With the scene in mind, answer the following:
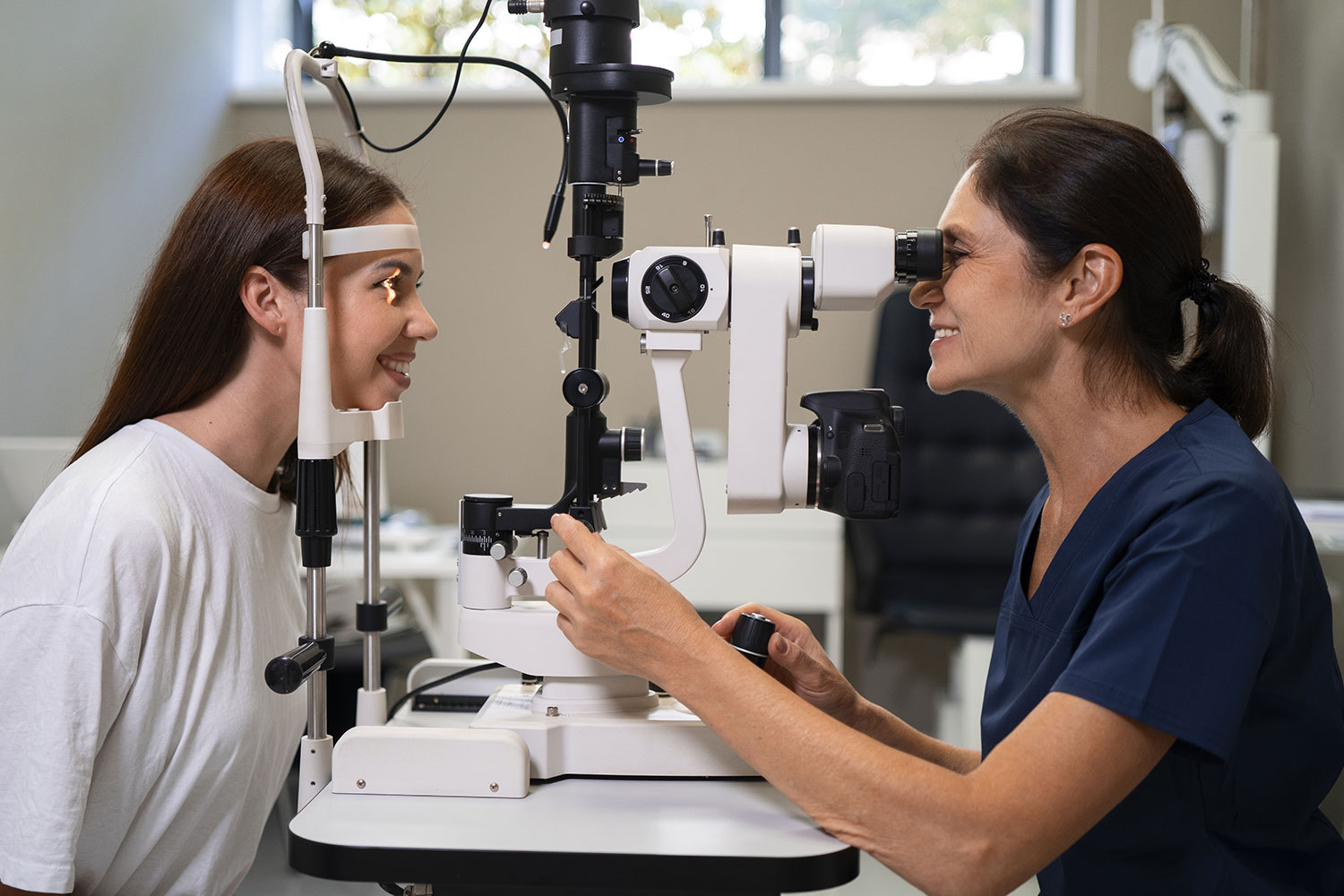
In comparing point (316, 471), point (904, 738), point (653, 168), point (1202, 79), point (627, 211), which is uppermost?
point (1202, 79)

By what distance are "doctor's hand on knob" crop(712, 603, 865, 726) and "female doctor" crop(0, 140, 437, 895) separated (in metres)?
0.47

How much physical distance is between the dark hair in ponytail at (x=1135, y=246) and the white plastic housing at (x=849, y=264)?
0.19 metres

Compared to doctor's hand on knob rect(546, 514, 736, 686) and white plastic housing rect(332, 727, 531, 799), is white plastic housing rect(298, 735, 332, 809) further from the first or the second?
doctor's hand on knob rect(546, 514, 736, 686)

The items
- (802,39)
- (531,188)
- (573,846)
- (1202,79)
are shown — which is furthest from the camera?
(802,39)

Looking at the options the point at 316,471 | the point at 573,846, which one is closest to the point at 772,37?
the point at 316,471

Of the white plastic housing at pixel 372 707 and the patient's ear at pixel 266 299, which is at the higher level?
the patient's ear at pixel 266 299

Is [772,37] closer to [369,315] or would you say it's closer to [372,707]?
[369,315]

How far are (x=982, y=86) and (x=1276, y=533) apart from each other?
241cm

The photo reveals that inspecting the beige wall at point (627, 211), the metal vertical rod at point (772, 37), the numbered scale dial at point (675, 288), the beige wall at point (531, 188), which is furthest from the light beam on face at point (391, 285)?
the metal vertical rod at point (772, 37)

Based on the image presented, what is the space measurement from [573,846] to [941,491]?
7.28 feet

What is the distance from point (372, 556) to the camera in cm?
106

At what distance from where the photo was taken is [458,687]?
3.80ft

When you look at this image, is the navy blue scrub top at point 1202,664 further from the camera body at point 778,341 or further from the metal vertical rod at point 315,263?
the metal vertical rod at point 315,263

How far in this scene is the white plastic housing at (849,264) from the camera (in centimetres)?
91
